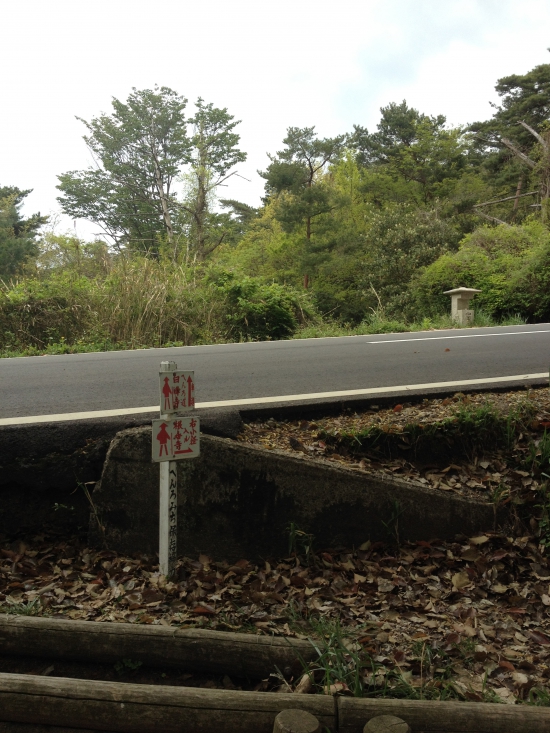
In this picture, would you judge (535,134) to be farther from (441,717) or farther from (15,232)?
(441,717)

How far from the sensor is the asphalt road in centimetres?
509

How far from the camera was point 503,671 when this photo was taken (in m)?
3.00

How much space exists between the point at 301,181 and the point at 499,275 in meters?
19.4

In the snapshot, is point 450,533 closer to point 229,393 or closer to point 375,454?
point 375,454

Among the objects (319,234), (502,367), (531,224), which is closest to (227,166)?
(319,234)

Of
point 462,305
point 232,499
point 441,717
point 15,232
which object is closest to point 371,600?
point 232,499

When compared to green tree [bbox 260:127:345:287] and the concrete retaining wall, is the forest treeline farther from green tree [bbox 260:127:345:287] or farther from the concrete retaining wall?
the concrete retaining wall

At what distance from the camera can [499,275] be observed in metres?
17.3

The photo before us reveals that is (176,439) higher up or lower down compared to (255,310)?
lower down

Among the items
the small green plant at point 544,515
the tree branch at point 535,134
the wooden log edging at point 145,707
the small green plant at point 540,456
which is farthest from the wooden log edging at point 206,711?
the tree branch at point 535,134

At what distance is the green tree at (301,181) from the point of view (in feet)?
107

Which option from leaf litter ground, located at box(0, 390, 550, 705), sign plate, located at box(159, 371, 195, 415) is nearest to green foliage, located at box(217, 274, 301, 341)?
leaf litter ground, located at box(0, 390, 550, 705)

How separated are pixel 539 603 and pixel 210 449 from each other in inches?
83.2

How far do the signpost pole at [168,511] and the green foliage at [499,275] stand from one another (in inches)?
571
